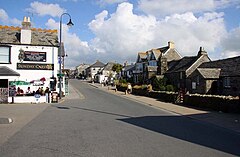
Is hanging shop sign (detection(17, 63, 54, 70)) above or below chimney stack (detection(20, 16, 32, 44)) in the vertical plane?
below

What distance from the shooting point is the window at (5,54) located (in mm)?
27422

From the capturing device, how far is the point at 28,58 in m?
28.3

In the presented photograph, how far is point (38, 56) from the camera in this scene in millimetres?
28625

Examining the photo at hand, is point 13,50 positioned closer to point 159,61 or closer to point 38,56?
point 38,56

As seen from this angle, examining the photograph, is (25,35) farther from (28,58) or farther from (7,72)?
(7,72)

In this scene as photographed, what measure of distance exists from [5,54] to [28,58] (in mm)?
2235

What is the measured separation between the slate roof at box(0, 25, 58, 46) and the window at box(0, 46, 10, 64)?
2.25 ft

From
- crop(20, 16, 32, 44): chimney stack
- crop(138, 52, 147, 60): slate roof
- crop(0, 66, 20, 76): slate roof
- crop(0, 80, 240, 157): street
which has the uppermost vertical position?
crop(138, 52, 147, 60): slate roof

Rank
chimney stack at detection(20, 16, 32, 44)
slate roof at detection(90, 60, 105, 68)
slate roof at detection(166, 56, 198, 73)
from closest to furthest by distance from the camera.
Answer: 1. chimney stack at detection(20, 16, 32, 44)
2. slate roof at detection(166, 56, 198, 73)
3. slate roof at detection(90, 60, 105, 68)

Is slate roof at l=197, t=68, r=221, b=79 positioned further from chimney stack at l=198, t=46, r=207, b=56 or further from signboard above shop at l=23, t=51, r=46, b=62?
signboard above shop at l=23, t=51, r=46, b=62

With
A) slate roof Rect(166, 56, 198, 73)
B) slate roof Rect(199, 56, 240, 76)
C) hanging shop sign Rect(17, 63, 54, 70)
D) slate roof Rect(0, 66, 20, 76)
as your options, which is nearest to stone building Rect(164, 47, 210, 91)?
slate roof Rect(166, 56, 198, 73)

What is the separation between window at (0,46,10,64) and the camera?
2742cm

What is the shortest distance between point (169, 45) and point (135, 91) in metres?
25.2

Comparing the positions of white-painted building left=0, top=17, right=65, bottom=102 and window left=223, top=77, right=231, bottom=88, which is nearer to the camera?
white-painted building left=0, top=17, right=65, bottom=102
